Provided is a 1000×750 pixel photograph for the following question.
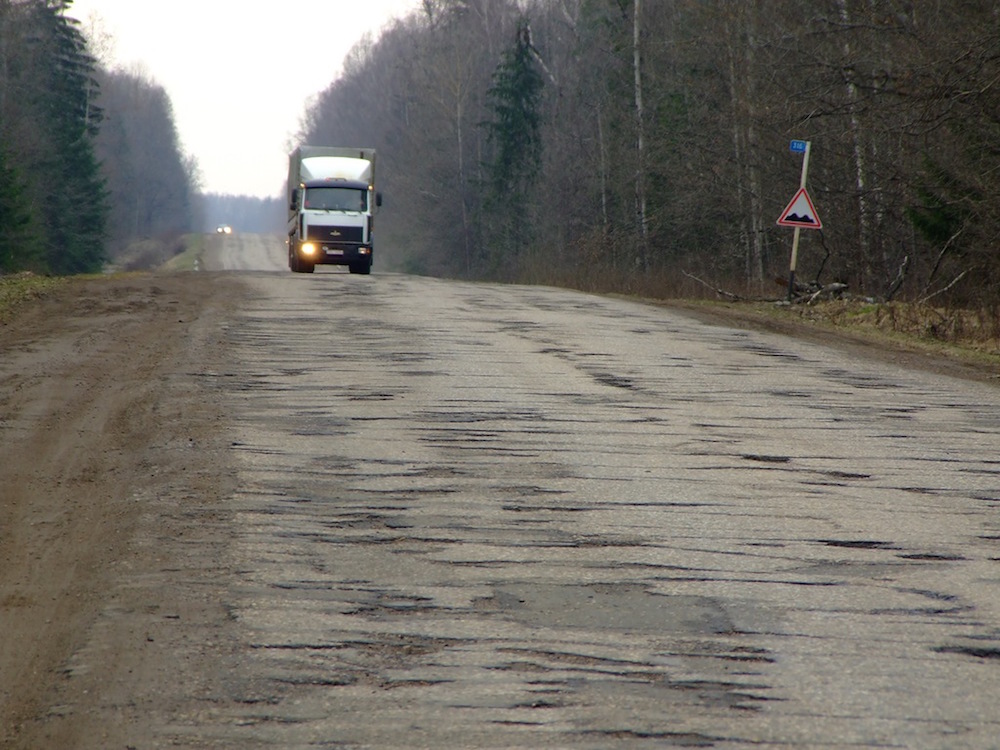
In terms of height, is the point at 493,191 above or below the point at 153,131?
below

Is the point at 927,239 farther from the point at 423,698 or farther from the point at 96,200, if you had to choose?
the point at 96,200

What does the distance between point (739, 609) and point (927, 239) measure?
17.4 m

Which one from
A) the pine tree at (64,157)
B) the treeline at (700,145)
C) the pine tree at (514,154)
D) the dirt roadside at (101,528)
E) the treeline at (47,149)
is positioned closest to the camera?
the dirt roadside at (101,528)

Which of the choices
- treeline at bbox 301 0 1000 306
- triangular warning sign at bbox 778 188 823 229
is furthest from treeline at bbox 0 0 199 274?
triangular warning sign at bbox 778 188 823 229

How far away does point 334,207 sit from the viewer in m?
30.8

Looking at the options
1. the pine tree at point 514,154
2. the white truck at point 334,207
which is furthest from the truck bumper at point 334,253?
the pine tree at point 514,154

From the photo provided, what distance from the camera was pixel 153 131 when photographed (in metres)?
134

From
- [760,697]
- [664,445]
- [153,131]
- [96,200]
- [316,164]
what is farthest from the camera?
[153,131]

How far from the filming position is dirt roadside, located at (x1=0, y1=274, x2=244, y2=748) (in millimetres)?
3736

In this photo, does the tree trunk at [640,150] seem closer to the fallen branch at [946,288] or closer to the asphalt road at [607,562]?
the fallen branch at [946,288]

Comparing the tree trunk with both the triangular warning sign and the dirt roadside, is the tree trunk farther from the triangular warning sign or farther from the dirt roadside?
the dirt roadside

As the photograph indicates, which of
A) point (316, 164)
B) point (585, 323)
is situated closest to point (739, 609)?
point (585, 323)

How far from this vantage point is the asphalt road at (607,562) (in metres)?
3.53

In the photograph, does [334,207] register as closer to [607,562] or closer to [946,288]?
[946,288]
